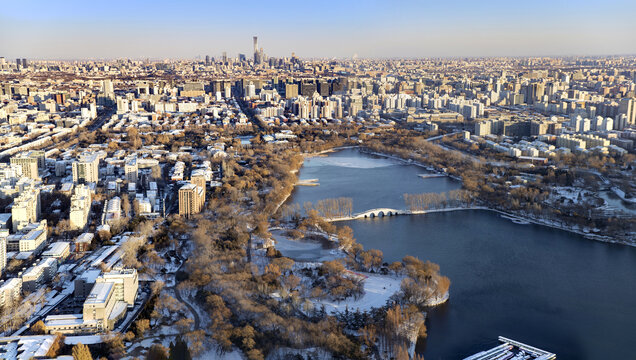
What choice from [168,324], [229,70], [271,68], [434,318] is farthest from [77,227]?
[271,68]

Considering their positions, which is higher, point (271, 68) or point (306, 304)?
point (271, 68)

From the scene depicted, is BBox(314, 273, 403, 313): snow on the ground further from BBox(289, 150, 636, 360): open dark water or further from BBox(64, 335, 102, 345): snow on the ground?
BBox(64, 335, 102, 345): snow on the ground

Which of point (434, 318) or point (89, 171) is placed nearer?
point (434, 318)

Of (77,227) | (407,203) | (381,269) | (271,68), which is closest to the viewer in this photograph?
(381,269)

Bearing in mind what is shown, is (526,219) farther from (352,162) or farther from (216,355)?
(216,355)

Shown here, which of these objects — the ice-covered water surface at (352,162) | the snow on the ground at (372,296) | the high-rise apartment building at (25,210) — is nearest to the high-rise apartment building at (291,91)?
the ice-covered water surface at (352,162)

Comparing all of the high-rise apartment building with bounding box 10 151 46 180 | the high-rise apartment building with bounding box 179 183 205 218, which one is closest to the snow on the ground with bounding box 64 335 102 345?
the high-rise apartment building with bounding box 179 183 205 218

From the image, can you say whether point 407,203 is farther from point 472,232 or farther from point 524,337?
point 524,337
